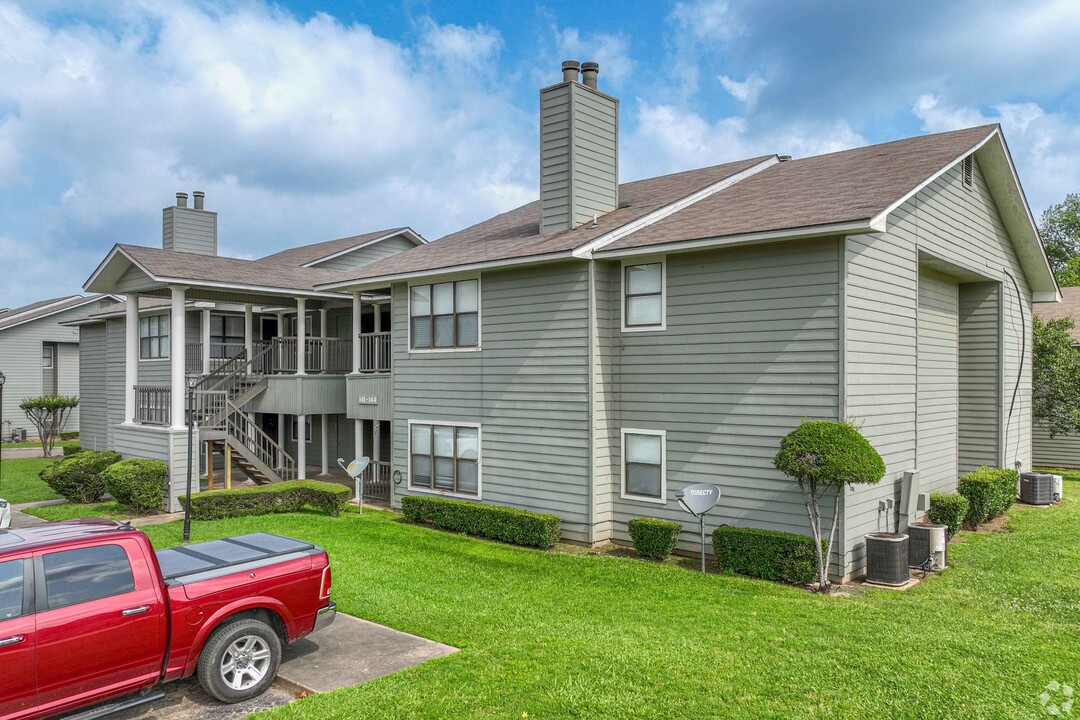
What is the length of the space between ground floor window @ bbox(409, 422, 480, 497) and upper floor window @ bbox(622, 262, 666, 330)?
13.5 feet

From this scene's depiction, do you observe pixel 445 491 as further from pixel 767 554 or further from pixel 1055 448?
pixel 1055 448

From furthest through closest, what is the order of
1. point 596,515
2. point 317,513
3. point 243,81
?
point 243,81, point 317,513, point 596,515

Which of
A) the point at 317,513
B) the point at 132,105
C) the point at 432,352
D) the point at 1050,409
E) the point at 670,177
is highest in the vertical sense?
the point at 132,105

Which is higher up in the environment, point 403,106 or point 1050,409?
point 403,106

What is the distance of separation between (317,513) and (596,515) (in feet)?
22.6

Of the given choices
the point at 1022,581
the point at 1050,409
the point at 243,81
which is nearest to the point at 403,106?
the point at 243,81

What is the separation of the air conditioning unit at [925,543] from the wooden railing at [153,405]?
16013mm

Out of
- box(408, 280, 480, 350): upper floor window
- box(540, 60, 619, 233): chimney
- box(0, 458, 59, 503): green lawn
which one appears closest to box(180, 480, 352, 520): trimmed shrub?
box(408, 280, 480, 350): upper floor window

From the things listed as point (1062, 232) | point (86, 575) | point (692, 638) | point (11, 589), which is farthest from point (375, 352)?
point (1062, 232)

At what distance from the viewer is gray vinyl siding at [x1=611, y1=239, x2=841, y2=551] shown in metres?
11.4

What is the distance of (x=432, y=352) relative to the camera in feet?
53.6

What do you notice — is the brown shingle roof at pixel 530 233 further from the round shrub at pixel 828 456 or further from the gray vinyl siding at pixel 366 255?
the gray vinyl siding at pixel 366 255

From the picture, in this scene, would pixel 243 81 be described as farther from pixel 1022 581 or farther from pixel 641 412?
pixel 1022 581

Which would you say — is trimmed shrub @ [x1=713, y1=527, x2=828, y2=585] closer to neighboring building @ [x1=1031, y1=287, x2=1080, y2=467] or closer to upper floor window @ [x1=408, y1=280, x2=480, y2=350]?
upper floor window @ [x1=408, y1=280, x2=480, y2=350]
